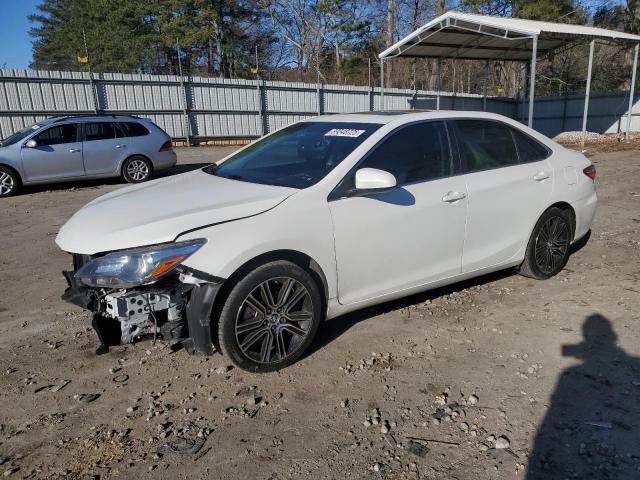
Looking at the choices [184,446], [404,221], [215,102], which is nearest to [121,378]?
[184,446]

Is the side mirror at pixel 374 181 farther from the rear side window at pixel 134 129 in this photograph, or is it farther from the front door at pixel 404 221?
the rear side window at pixel 134 129

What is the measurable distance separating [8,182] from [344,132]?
8.92 m

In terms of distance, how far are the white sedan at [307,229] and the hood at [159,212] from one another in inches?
0.4

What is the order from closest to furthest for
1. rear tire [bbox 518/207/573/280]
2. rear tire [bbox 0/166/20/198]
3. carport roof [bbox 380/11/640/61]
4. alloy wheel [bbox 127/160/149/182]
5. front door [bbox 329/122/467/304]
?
front door [bbox 329/122/467/304]
rear tire [bbox 518/207/573/280]
rear tire [bbox 0/166/20/198]
alloy wheel [bbox 127/160/149/182]
carport roof [bbox 380/11/640/61]

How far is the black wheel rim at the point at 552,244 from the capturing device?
15.5 ft

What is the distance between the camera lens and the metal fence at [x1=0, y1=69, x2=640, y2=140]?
16.6 m

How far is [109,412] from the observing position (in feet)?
9.57

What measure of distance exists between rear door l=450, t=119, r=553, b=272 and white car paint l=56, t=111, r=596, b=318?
13 mm

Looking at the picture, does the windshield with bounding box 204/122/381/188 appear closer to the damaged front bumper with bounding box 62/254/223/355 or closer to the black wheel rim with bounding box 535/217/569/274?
the damaged front bumper with bounding box 62/254/223/355

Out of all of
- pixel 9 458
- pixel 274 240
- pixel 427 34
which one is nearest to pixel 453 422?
pixel 274 240

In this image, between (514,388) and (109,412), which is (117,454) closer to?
(109,412)

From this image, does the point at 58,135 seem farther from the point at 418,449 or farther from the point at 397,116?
the point at 418,449

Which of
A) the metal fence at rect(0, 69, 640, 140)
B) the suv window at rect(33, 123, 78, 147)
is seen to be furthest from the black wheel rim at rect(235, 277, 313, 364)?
the metal fence at rect(0, 69, 640, 140)

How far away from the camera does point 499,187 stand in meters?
4.21
